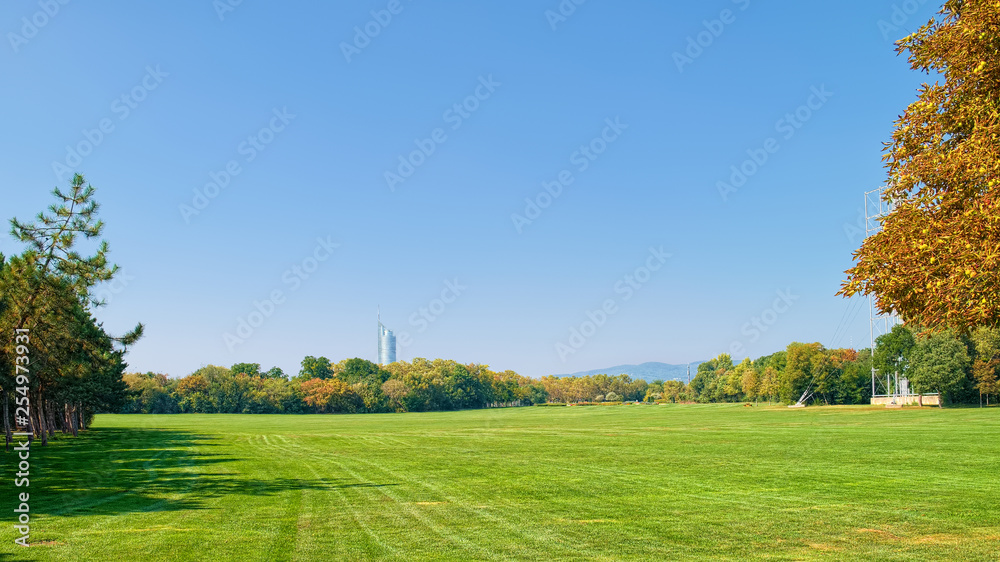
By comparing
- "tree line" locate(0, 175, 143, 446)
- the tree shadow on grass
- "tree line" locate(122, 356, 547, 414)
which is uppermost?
"tree line" locate(0, 175, 143, 446)

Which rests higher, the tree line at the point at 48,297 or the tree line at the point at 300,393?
the tree line at the point at 48,297

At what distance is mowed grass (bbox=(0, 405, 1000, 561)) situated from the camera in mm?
11727

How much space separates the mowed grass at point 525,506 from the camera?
38.5 ft

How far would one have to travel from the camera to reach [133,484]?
21.1 metres

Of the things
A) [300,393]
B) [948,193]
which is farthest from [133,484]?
[300,393]

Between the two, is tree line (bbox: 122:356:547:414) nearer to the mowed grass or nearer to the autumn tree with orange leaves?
the mowed grass

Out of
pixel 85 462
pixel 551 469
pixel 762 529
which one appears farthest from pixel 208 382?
pixel 762 529

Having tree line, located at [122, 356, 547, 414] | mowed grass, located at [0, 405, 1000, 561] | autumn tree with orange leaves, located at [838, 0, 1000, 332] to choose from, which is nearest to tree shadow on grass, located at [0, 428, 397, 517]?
mowed grass, located at [0, 405, 1000, 561]

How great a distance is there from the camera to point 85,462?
96.3ft

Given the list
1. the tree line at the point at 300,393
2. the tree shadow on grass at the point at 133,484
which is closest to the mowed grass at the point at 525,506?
the tree shadow on grass at the point at 133,484

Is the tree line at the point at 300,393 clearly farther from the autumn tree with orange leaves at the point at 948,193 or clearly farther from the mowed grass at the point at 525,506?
the autumn tree with orange leaves at the point at 948,193

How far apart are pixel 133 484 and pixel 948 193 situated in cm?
2295

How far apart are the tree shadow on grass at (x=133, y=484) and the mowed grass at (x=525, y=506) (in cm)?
12

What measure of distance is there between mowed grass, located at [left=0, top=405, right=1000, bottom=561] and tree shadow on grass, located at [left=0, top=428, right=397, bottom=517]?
0.12m
